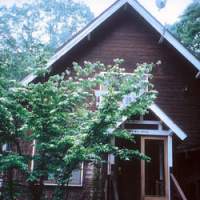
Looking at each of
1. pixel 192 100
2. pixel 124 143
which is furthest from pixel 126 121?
pixel 192 100

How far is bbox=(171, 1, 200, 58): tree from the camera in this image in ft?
73.2

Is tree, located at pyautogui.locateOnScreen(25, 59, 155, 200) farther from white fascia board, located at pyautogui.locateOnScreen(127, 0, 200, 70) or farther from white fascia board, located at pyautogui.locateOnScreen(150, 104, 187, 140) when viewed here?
white fascia board, located at pyautogui.locateOnScreen(127, 0, 200, 70)

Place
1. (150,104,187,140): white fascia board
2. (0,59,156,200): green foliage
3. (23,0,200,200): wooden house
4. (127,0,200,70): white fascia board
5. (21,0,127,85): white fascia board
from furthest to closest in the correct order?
A: (127,0,200,70): white fascia board → (21,0,127,85): white fascia board → (23,0,200,200): wooden house → (150,104,187,140): white fascia board → (0,59,156,200): green foliage

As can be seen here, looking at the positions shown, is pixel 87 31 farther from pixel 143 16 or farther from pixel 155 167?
pixel 155 167

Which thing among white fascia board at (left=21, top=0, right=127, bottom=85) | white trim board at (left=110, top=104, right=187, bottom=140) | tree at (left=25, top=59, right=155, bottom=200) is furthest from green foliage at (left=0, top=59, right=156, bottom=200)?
white fascia board at (left=21, top=0, right=127, bottom=85)

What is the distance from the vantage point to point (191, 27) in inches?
875

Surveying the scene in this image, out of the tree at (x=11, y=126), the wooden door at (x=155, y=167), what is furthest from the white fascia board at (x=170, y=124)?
the tree at (x=11, y=126)

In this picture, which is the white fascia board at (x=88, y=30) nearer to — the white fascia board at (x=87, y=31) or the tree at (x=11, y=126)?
the white fascia board at (x=87, y=31)

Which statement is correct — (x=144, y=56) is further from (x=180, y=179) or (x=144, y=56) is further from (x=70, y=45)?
(x=180, y=179)

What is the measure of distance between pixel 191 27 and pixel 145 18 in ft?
32.2

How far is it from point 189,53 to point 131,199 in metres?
5.97

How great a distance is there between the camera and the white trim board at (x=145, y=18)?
12805mm

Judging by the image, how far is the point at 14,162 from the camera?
23.8 ft

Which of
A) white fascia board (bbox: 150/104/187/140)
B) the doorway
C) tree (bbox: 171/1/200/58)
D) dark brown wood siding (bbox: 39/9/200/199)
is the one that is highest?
tree (bbox: 171/1/200/58)
